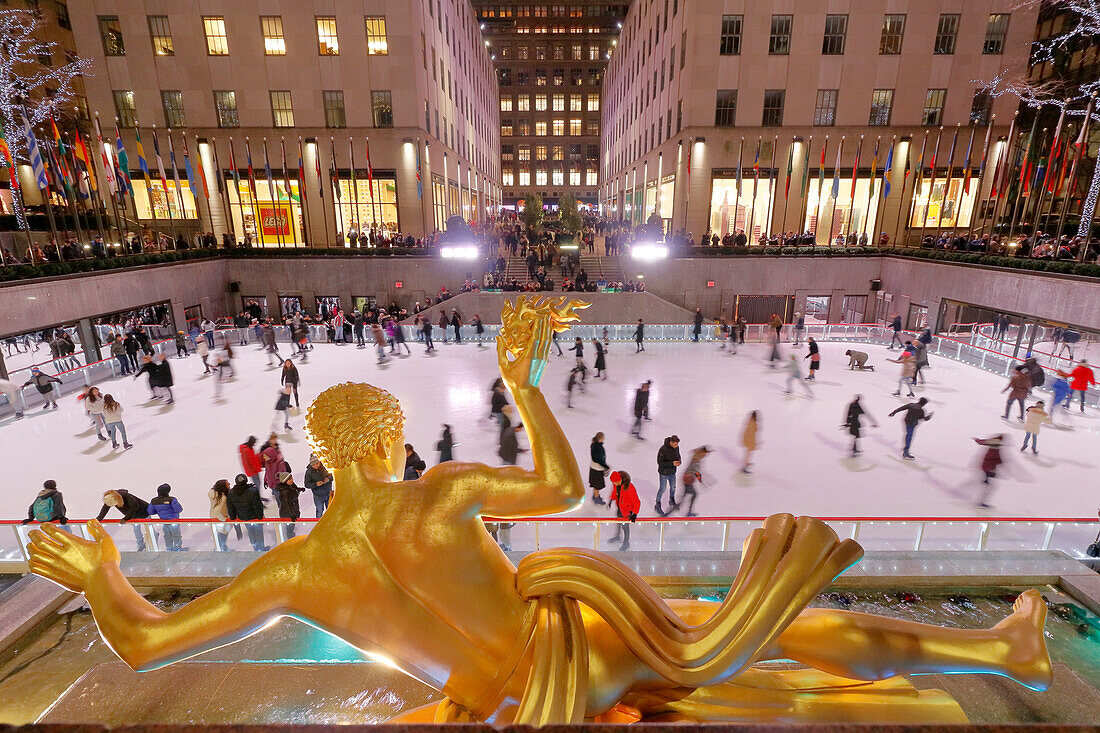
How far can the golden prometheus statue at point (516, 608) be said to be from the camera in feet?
6.48

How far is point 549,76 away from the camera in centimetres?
6906

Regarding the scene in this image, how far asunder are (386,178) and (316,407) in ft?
91.0

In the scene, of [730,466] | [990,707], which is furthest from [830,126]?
[990,707]

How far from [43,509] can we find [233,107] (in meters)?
26.0

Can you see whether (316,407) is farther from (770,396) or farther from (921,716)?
(770,396)

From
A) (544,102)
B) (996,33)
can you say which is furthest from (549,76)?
(996,33)

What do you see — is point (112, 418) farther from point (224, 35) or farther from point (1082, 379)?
point (224, 35)

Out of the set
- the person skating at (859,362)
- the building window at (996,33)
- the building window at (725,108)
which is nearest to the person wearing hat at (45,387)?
the person skating at (859,362)

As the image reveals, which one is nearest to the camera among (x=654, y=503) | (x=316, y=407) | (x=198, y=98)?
(x=316, y=407)

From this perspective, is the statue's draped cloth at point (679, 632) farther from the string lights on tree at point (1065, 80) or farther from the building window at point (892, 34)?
the building window at point (892, 34)

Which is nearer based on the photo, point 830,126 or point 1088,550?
point 1088,550

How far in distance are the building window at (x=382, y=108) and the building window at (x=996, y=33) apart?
28.4m

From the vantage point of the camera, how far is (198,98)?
82.7 feet

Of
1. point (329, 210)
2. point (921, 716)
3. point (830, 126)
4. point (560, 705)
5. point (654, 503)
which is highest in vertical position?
point (830, 126)
